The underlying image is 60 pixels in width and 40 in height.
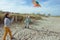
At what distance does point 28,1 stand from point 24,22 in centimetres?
83

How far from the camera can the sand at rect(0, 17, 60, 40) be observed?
5883 mm

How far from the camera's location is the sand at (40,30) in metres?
5.88

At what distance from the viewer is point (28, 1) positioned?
7129 mm

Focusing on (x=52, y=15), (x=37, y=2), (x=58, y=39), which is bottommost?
(x=58, y=39)

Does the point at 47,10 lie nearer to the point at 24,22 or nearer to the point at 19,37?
the point at 24,22

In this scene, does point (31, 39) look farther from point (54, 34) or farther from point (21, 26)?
point (21, 26)

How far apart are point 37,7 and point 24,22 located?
2.52ft

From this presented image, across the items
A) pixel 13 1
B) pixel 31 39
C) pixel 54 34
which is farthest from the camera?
pixel 13 1

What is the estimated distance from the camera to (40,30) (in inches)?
265

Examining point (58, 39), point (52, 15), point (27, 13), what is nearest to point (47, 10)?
point (52, 15)

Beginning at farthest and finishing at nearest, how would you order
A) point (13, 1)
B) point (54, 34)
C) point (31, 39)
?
1. point (13, 1)
2. point (54, 34)
3. point (31, 39)

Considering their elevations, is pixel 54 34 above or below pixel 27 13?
below

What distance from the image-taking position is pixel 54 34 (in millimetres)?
6250

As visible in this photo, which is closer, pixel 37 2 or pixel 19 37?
pixel 19 37
